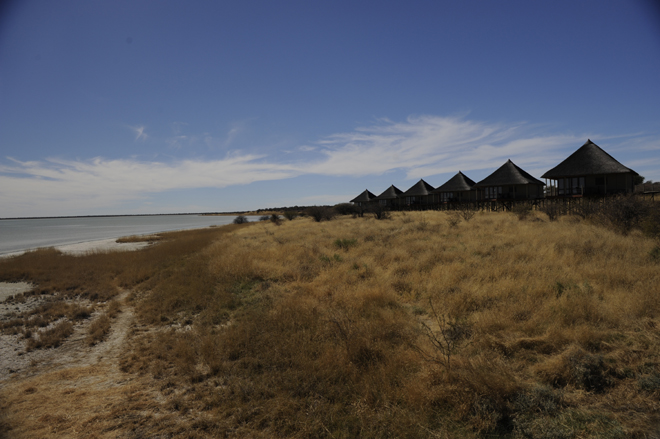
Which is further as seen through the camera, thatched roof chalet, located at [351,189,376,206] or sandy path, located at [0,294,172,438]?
thatched roof chalet, located at [351,189,376,206]

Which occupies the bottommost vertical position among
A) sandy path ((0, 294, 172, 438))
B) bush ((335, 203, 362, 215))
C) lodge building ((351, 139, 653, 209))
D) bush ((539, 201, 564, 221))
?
A: sandy path ((0, 294, 172, 438))

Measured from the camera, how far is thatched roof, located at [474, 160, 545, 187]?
3650cm

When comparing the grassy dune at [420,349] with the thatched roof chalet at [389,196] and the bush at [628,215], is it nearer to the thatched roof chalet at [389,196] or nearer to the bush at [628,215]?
the bush at [628,215]

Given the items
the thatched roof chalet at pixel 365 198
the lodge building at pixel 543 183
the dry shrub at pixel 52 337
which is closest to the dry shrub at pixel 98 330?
the dry shrub at pixel 52 337

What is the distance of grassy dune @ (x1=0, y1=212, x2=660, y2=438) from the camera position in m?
3.47

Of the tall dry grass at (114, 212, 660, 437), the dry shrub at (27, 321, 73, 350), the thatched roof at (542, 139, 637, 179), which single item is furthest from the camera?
the thatched roof at (542, 139, 637, 179)

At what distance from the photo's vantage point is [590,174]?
27969 mm

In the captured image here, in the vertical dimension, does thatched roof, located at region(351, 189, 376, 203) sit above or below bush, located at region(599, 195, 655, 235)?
above

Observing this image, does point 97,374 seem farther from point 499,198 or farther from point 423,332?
point 499,198

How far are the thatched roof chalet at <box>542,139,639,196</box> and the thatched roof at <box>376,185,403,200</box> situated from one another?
113ft

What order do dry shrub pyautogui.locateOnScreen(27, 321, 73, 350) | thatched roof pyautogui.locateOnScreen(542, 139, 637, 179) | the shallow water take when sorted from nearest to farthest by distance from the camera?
dry shrub pyautogui.locateOnScreen(27, 321, 73, 350), thatched roof pyautogui.locateOnScreen(542, 139, 637, 179), the shallow water

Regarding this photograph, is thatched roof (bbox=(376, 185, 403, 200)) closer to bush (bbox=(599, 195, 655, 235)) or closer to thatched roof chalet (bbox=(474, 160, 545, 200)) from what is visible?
thatched roof chalet (bbox=(474, 160, 545, 200))

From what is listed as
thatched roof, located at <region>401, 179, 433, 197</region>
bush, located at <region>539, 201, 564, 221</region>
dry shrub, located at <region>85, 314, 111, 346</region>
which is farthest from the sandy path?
thatched roof, located at <region>401, 179, 433, 197</region>

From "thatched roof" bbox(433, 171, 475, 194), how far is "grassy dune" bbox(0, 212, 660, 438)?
40146 mm
